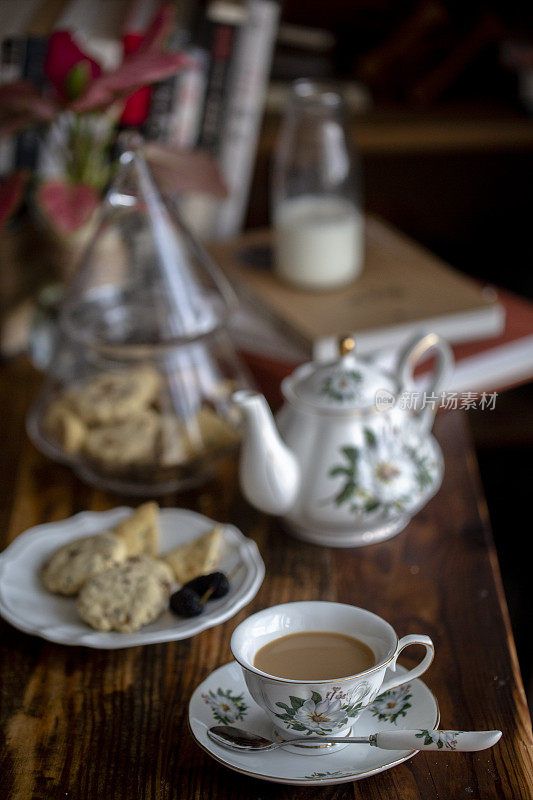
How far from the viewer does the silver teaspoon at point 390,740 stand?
0.54 meters

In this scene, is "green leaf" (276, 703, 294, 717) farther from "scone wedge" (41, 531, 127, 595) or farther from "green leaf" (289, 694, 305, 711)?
"scone wedge" (41, 531, 127, 595)

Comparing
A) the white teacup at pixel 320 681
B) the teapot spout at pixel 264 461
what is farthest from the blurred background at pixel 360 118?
the white teacup at pixel 320 681

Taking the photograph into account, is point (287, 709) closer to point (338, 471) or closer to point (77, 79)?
point (338, 471)

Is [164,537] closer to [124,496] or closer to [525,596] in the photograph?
[124,496]

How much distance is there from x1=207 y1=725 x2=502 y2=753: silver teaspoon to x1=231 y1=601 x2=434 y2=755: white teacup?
1 centimetres

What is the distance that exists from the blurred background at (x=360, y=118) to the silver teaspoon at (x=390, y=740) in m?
0.62

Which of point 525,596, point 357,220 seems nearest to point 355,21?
point 357,220

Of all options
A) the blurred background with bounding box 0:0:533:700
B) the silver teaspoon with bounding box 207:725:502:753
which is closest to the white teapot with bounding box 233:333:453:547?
the silver teaspoon with bounding box 207:725:502:753

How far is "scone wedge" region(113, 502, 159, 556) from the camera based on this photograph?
0.80 m

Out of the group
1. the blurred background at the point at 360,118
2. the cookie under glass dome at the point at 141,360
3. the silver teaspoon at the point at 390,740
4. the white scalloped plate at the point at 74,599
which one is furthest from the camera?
the blurred background at the point at 360,118

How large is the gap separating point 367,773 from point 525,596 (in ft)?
3.60

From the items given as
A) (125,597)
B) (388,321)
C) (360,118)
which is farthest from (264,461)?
(360,118)

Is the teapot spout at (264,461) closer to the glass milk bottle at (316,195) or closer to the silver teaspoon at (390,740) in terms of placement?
the silver teaspoon at (390,740)

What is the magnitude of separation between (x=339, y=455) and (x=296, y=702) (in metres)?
0.29
